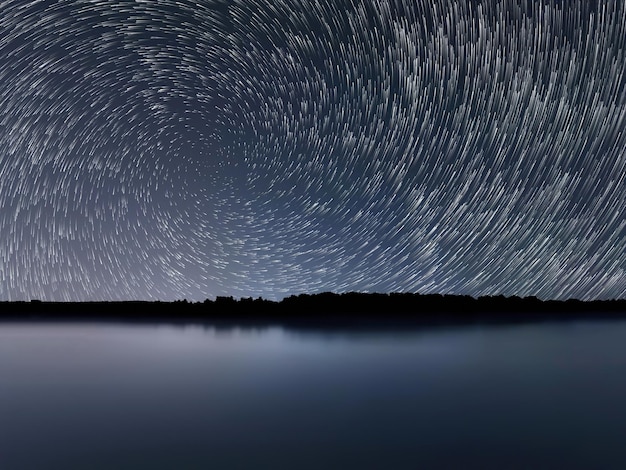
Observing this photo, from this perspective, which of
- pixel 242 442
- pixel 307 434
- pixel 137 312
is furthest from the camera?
pixel 137 312

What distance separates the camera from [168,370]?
23219 millimetres

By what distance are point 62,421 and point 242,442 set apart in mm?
4135

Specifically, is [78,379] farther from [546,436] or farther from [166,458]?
[546,436]

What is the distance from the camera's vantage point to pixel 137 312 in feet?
424

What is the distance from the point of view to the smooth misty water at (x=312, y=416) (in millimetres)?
8974

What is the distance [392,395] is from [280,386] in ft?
12.9

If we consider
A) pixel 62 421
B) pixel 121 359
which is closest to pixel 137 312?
pixel 121 359

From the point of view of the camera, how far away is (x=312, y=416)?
12.9 m

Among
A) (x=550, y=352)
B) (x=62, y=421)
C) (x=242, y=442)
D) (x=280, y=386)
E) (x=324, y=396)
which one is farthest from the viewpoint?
(x=550, y=352)

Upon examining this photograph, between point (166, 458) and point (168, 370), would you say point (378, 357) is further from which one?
point (166, 458)

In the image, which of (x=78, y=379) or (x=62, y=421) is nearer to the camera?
(x=62, y=421)

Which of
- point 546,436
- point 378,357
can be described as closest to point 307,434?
point 546,436

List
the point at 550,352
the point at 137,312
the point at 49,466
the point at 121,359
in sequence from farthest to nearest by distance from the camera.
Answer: the point at 137,312, the point at 550,352, the point at 121,359, the point at 49,466

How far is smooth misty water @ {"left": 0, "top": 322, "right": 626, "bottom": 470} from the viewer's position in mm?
8974
